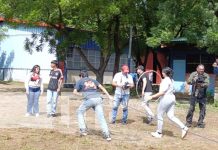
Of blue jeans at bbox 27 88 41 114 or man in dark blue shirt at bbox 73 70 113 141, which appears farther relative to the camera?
blue jeans at bbox 27 88 41 114

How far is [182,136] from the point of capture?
11.4m

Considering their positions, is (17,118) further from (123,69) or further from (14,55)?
(14,55)

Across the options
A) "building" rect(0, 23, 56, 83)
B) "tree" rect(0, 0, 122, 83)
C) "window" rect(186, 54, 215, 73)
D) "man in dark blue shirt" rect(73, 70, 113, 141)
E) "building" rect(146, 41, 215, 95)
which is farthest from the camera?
"building" rect(0, 23, 56, 83)

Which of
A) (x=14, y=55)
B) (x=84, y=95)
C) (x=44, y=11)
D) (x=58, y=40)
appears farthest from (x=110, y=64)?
(x=84, y=95)

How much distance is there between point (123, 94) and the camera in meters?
13.1

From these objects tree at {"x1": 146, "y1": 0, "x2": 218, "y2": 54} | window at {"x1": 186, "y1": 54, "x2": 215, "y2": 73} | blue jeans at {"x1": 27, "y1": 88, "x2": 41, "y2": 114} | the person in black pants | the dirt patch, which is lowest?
the dirt patch

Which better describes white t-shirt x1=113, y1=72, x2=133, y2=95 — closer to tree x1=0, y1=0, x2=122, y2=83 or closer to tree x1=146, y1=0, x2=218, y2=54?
tree x1=146, y1=0, x2=218, y2=54

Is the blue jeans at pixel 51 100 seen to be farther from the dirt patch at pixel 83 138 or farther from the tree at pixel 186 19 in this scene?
the tree at pixel 186 19

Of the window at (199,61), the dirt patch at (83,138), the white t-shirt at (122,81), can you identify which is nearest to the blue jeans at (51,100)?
the dirt patch at (83,138)

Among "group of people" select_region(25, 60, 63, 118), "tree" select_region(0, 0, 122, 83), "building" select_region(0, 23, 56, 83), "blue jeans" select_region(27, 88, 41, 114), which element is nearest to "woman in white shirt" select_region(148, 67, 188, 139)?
"group of people" select_region(25, 60, 63, 118)

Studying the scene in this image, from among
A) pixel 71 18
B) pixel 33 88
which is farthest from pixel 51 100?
pixel 71 18

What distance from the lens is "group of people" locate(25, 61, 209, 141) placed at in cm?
1083

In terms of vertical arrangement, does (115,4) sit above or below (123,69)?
above

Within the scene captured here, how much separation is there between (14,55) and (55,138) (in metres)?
27.9
